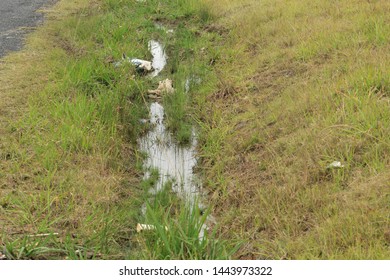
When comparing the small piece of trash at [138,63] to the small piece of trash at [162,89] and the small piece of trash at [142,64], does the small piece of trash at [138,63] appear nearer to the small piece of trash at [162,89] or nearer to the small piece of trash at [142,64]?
the small piece of trash at [142,64]

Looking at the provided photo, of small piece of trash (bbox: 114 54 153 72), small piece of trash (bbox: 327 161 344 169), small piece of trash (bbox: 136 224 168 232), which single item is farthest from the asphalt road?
small piece of trash (bbox: 327 161 344 169)

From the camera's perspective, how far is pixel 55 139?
4.41m

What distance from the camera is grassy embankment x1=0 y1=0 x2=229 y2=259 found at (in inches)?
127

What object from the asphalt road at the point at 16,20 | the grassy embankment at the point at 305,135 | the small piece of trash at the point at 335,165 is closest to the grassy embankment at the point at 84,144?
the asphalt road at the point at 16,20

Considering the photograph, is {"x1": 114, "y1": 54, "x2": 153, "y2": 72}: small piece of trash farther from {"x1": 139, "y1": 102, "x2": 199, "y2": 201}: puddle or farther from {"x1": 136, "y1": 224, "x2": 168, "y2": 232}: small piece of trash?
{"x1": 136, "y1": 224, "x2": 168, "y2": 232}: small piece of trash

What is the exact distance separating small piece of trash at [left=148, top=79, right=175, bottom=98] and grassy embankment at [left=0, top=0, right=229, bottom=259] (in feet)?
0.30

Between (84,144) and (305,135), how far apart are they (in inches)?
73.2

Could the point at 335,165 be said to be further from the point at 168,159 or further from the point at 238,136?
the point at 168,159

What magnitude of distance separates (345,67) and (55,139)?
2.74m

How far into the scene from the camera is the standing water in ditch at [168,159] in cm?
437

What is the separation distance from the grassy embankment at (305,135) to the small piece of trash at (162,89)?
557 millimetres
